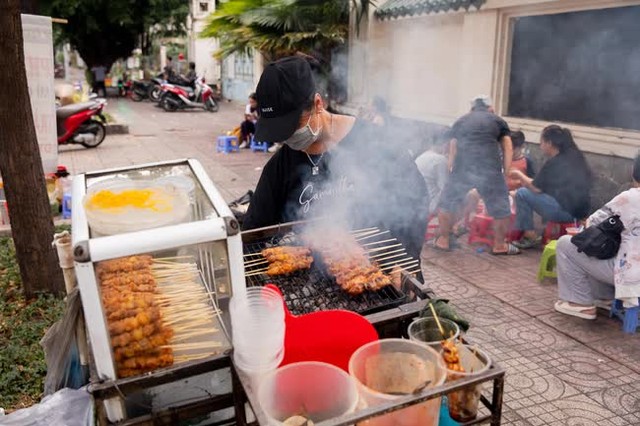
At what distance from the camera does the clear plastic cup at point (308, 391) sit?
1688 millimetres

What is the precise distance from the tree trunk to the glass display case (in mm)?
2698

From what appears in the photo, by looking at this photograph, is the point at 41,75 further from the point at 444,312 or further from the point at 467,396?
the point at 467,396

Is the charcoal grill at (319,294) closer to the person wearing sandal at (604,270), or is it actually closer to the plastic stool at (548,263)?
the person wearing sandal at (604,270)

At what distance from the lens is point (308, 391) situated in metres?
1.75

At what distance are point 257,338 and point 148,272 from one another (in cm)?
Answer: 73

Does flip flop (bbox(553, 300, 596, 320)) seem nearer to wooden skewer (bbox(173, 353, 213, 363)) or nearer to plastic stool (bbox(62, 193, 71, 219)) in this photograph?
wooden skewer (bbox(173, 353, 213, 363))

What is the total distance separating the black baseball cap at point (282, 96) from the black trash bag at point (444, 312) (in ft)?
3.85

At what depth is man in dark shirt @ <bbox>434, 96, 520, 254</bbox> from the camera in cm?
679

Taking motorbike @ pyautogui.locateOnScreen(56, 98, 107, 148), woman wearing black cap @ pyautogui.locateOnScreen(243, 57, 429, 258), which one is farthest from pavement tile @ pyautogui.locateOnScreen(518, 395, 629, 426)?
motorbike @ pyautogui.locateOnScreen(56, 98, 107, 148)

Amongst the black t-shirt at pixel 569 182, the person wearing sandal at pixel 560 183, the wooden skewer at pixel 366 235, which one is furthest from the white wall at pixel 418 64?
the wooden skewer at pixel 366 235

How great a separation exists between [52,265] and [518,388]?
14.2ft

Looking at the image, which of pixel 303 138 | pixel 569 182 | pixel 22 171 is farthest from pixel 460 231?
pixel 22 171

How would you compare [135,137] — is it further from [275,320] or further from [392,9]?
[275,320]

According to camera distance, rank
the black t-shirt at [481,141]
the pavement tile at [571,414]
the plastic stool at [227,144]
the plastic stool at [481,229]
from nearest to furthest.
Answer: the pavement tile at [571,414]
the black t-shirt at [481,141]
the plastic stool at [481,229]
the plastic stool at [227,144]
